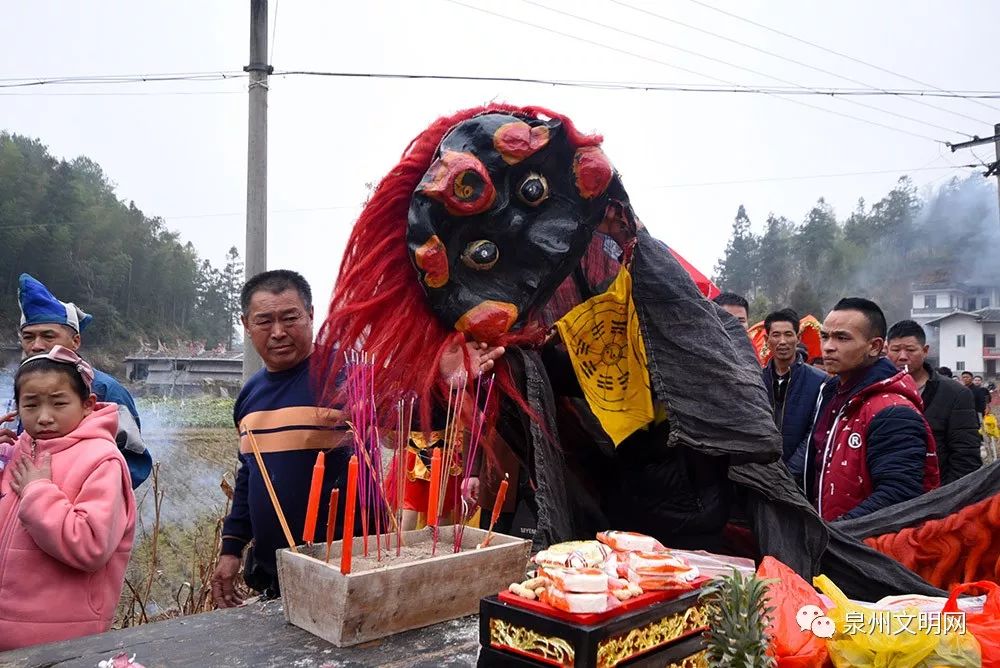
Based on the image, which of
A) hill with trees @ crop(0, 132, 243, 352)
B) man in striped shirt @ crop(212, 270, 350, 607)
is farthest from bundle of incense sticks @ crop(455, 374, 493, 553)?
hill with trees @ crop(0, 132, 243, 352)

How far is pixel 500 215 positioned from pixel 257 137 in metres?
3.36

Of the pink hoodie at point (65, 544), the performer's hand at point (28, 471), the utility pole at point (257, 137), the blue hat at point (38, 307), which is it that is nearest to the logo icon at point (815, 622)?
the pink hoodie at point (65, 544)

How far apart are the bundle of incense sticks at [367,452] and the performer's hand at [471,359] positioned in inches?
7.0

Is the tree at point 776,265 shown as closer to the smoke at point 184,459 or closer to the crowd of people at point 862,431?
the smoke at point 184,459

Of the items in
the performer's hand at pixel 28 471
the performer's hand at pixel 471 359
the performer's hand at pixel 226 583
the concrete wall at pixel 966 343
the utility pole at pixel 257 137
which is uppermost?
the utility pole at pixel 257 137

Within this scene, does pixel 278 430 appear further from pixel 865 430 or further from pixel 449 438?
pixel 865 430

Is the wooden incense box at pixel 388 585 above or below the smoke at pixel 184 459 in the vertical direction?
above

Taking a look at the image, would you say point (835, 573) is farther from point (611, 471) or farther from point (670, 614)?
point (670, 614)

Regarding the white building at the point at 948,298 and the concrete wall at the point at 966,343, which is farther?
the white building at the point at 948,298

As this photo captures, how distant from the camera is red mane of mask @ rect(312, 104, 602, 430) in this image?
1.73 m

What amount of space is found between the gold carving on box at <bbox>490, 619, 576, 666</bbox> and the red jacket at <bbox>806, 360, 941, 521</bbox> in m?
1.59

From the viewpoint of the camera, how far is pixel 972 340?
33156 mm

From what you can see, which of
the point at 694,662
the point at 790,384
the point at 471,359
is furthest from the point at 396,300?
the point at 790,384

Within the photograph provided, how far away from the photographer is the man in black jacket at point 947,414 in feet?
11.8
